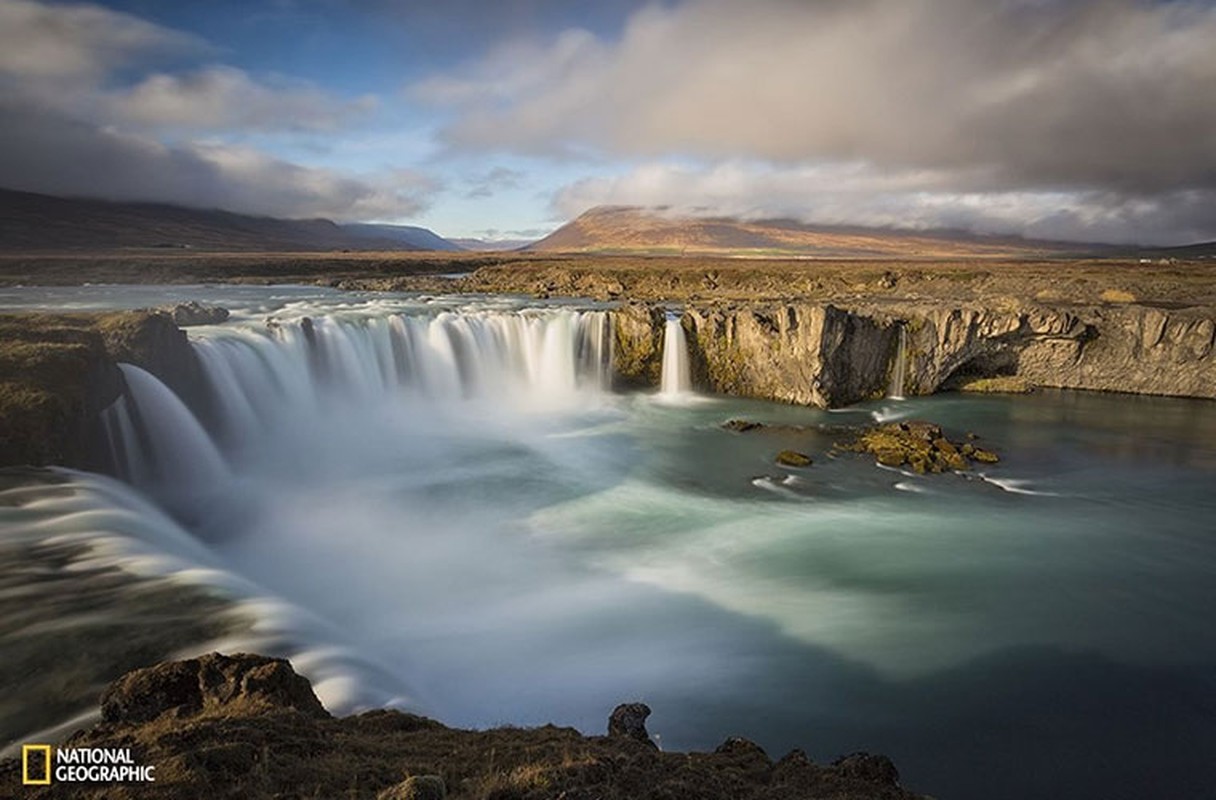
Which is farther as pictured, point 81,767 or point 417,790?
point 81,767

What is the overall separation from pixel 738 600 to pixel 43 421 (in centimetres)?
1473

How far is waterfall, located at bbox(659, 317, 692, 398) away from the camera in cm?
3238

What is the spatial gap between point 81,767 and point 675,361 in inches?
1143

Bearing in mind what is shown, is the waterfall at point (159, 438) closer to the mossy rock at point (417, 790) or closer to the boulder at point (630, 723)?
the boulder at point (630, 723)

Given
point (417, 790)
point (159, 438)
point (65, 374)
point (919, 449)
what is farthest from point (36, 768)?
point (919, 449)

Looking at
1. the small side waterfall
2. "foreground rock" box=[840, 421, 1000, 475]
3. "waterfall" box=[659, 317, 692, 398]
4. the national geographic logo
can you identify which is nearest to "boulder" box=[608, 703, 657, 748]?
the national geographic logo

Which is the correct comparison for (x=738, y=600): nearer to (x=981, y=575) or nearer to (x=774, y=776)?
(x=981, y=575)

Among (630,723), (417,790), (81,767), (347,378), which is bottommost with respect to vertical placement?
(630,723)

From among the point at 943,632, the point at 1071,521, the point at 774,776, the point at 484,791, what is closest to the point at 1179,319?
the point at 1071,521

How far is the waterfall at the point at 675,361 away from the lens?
3238cm

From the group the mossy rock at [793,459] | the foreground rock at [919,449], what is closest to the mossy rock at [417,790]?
the mossy rock at [793,459]

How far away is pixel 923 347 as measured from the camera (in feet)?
105

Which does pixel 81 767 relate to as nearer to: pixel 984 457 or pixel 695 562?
pixel 695 562

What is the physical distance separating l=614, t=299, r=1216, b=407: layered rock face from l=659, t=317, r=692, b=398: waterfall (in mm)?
409
